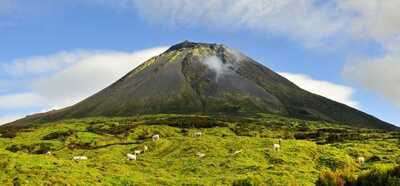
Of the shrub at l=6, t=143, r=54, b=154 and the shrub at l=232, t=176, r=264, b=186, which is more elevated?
the shrub at l=232, t=176, r=264, b=186

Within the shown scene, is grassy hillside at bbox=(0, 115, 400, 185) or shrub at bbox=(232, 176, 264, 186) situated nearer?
shrub at bbox=(232, 176, 264, 186)

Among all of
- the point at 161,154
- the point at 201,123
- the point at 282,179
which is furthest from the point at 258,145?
the point at 201,123

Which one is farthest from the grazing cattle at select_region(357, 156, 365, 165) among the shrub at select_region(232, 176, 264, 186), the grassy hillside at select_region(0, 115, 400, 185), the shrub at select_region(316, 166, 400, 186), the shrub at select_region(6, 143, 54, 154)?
the shrub at select_region(6, 143, 54, 154)

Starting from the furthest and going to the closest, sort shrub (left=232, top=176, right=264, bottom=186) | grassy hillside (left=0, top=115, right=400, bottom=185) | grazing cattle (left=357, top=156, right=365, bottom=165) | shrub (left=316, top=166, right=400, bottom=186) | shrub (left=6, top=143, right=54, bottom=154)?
shrub (left=6, top=143, right=54, bottom=154)
grazing cattle (left=357, top=156, right=365, bottom=165)
grassy hillside (left=0, top=115, right=400, bottom=185)
shrub (left=232, top=176, right=264, bottom=186)
shrub (left=316, top=166, right=400, bottom=186)

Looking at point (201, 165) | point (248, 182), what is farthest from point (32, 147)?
point (248, 182)

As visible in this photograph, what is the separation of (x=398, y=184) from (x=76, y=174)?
2118 cm

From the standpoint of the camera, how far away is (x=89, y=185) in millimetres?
36781

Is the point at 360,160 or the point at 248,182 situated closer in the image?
the point at 248,182

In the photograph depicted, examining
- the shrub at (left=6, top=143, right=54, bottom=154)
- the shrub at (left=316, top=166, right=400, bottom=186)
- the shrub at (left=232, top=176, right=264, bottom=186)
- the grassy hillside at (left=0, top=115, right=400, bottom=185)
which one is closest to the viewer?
the shrub at (left=316, top=166, right=400, bottom=186)

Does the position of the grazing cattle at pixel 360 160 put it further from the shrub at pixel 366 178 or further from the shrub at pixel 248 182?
the shrub at pixel 366 178

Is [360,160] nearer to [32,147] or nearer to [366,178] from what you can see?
[366,178]

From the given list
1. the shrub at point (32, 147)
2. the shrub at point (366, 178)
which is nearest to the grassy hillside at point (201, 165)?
the shrub at point (366, 178)

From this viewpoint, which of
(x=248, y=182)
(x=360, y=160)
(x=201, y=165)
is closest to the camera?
(x=248, y=182)

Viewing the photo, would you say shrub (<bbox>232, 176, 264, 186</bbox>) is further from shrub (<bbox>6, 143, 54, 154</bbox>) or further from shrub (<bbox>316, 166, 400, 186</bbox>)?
shrub (<bbox>6, 143, 54, 154</bbox>)
